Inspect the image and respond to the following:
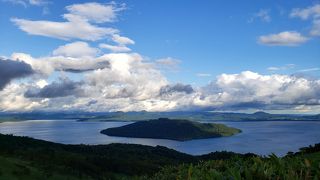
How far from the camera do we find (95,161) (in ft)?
312

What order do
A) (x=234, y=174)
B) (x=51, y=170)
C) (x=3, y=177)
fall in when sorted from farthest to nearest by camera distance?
(x=51, y=170), (x=3, y=177), (x=234, y=174)

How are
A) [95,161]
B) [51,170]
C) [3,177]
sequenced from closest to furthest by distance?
[3,177], [51,170], [95,161]

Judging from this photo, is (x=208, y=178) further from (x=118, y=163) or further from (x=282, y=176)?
(x=118, y=163)

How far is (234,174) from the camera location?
8.26m

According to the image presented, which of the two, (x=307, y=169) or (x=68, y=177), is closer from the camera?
(x=307, y=169)

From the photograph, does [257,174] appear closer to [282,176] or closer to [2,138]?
[282,176]

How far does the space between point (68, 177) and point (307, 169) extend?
4221cm

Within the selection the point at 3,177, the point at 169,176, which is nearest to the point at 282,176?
the point at 169,176

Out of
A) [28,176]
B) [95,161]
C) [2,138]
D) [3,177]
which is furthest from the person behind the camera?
[2,138]

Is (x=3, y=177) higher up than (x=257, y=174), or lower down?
lower down

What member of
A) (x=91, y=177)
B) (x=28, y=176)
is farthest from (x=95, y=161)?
(x=28, y=176)

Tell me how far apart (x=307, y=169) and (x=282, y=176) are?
76cm

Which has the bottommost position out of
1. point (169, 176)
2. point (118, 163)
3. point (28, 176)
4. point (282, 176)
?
point (118, 163)

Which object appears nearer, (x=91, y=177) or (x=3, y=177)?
(x=3, y=177)
